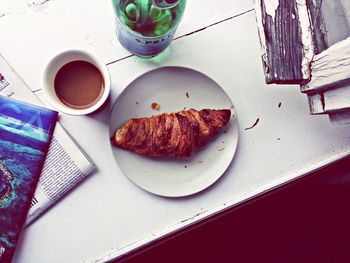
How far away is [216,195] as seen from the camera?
2.41 ft

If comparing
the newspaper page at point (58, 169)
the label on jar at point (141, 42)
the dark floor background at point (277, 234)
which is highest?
the label on jar at point (141, 42)

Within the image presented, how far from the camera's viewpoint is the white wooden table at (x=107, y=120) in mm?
725

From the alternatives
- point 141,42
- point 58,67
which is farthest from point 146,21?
point 58,67

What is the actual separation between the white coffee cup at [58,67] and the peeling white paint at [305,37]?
12.3 inches

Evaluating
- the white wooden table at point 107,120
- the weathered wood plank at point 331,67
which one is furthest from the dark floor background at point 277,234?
the weathered wood plank at point 331,67

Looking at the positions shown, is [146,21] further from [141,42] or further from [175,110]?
[175,110]

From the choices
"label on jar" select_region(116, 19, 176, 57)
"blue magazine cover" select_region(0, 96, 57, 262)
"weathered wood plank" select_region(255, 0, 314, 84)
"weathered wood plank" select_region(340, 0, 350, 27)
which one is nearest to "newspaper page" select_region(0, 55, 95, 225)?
"blue magazine cover" select_region(0, 96, 57, 262)

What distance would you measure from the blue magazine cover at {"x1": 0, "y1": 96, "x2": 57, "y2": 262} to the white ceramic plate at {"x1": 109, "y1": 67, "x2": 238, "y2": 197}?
0.13 metres

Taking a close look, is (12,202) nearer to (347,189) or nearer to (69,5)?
(69,5)

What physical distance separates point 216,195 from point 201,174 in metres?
0.05

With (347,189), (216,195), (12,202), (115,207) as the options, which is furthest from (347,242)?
(12,202)

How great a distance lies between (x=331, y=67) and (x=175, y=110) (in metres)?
0.28

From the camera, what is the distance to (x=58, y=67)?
0.68 metres

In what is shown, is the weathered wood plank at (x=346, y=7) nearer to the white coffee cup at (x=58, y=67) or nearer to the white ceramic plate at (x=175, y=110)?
the white ceramic plate at (x=175, y=110)
